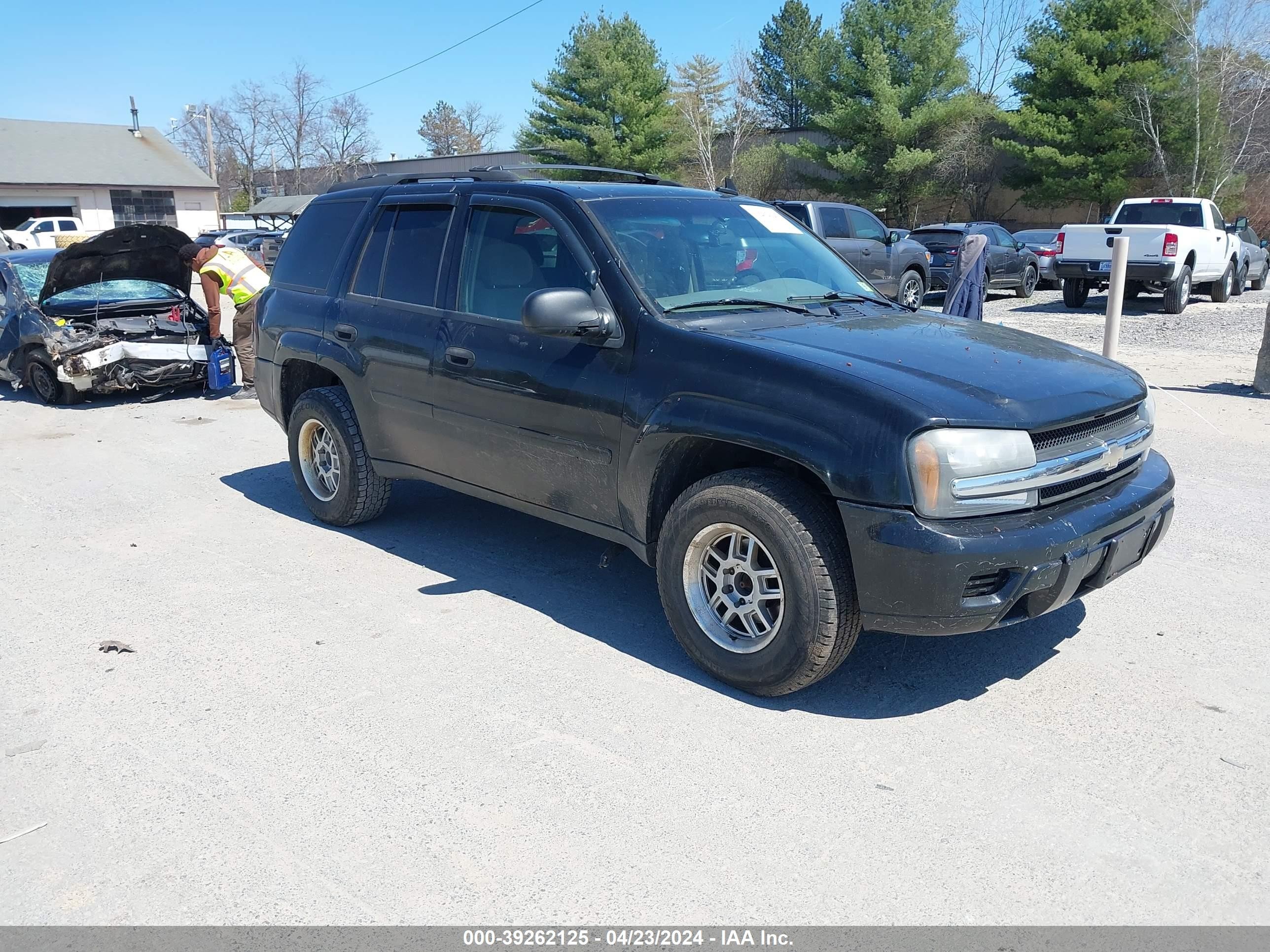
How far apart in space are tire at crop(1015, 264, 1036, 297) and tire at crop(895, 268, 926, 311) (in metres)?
4.16

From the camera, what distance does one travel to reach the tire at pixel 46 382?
35.1 feet

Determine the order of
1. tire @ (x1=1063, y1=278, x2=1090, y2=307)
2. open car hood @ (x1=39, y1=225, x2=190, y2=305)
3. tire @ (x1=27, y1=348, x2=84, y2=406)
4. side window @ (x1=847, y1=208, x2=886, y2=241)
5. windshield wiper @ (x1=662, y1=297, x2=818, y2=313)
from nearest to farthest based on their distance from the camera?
1. windshield wiper @ (x1=662, y1=297, x2=818, y2=313)
2. open car hood @ (x1=39, y1=225, x2=190, y2=305)
3. tire @ (x1=27, y1=348, x2=84, y2=406)
4. side window @ (x1=847, y1=208, x2=886, y2=241)
5. tire @ (x1=1063, y1=278, x2=1090, y2=307)

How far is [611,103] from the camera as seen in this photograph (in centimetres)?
4794

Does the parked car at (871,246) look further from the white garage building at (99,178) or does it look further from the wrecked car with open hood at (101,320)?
the white garage building at (99,178)

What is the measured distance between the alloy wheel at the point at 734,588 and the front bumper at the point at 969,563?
384mm

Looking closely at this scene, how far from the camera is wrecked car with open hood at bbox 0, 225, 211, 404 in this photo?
1051 centimetres

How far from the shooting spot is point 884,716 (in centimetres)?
384

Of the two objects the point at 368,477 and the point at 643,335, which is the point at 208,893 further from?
the point at 368,477

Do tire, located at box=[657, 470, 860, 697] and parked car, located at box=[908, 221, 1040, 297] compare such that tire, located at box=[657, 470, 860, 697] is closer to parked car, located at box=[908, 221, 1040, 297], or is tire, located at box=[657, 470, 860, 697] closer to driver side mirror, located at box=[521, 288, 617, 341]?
driver side mirror, located at box=[521, 288, 617, 341]

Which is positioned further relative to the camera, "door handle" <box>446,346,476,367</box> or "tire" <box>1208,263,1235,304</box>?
"tire" <box>1208,263,1235,304</box>

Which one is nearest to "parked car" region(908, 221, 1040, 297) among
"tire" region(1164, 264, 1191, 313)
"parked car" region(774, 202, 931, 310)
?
"parked car" region(774, 202, 931, 310)

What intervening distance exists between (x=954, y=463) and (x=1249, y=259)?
22.3 meters

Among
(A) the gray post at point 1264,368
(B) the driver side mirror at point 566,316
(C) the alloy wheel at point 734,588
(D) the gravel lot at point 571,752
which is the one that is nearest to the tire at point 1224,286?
(A) the gray post at point 1264,368

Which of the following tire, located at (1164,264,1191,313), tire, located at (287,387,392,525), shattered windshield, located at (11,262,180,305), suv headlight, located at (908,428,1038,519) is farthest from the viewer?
tire, located at (1164,264,1191,313)
